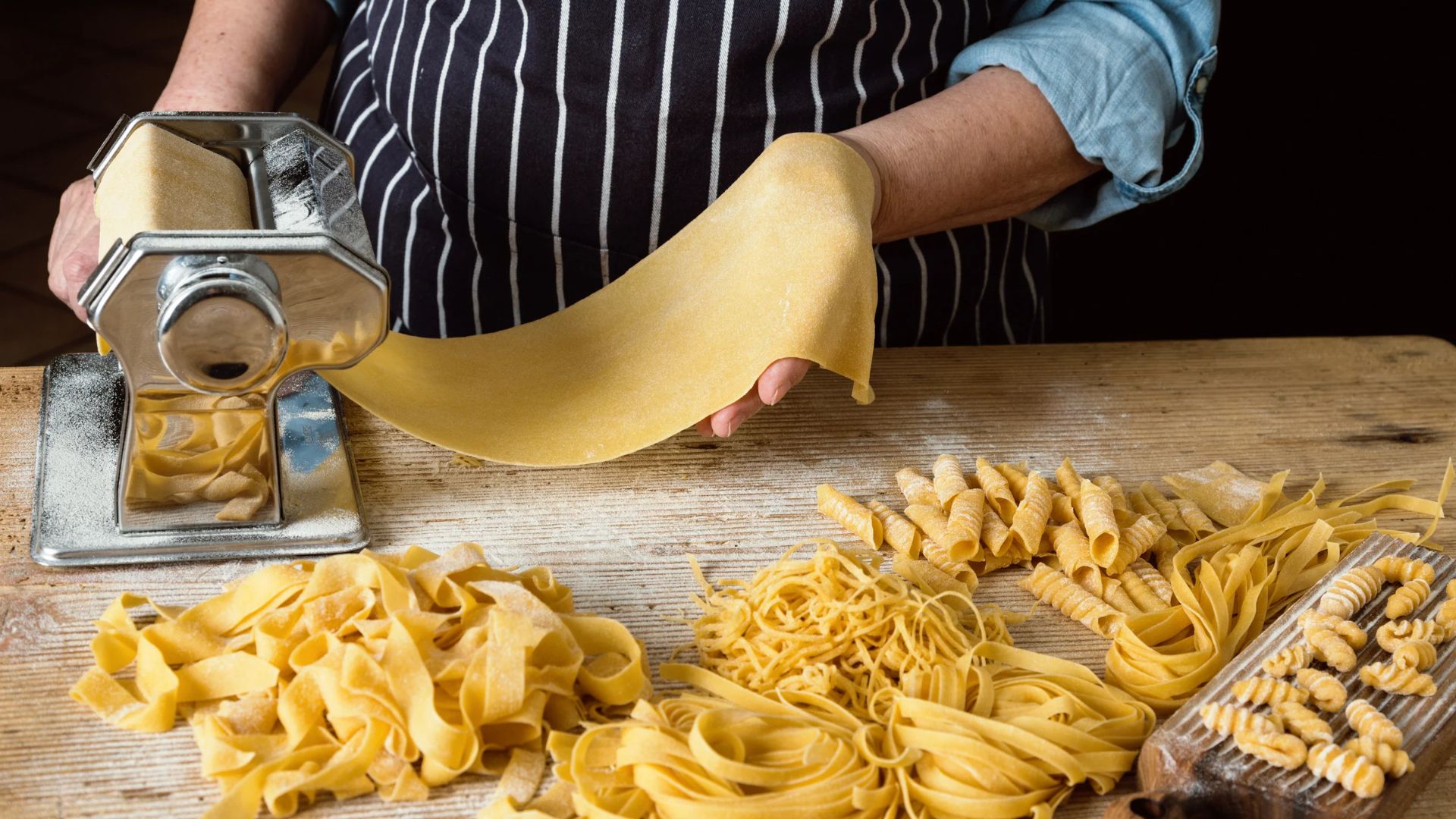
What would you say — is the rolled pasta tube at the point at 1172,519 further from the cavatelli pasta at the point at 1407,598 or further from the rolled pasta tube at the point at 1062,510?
the cavatelli pasta at the point at 1407,598

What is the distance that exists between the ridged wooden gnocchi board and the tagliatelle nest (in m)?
0.17

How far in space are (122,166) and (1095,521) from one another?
1006mm

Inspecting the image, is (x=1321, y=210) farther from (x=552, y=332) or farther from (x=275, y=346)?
(x=275, y=346)

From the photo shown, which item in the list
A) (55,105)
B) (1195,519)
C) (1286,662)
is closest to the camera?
(1286,662)

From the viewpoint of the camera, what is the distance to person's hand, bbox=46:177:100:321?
55.6 inches

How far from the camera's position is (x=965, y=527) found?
129cm

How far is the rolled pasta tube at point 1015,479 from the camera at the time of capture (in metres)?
1.40

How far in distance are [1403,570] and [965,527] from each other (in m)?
0.41

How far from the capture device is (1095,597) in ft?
4.16

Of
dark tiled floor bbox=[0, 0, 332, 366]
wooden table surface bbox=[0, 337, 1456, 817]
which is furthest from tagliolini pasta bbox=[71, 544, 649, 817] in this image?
dark tiled floor bbox=[0, 0, 332, 366]

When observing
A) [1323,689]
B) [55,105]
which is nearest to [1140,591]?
[1323,689]

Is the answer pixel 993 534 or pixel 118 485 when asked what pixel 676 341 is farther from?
pixel 118 485

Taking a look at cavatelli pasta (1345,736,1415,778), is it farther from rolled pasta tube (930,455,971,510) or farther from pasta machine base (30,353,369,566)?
pasta machine base (30,353,369,566)

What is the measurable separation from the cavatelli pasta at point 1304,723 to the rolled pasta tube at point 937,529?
0.34 m
